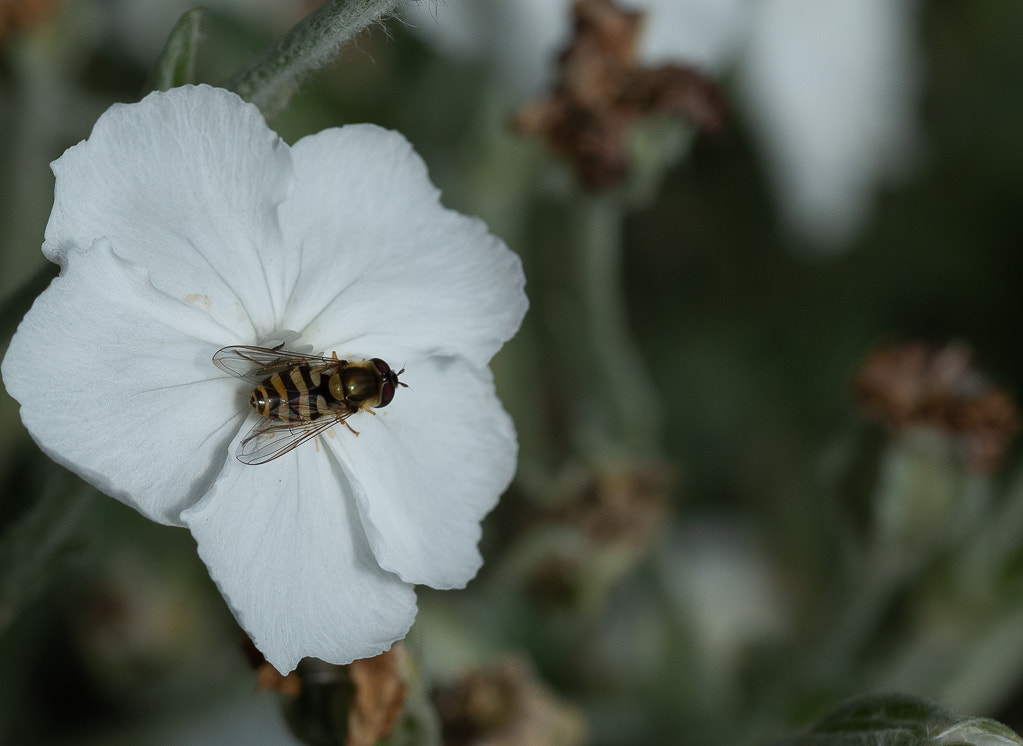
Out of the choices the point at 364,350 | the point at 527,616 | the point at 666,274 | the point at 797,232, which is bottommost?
the point at 527,616

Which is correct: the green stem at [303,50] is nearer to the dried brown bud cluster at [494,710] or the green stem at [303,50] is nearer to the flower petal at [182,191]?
the flower petal at [182,191]

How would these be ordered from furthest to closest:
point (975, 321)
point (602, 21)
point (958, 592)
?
point (975, 321)
point (958, 592)
point (602, 21)

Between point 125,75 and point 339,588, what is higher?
point 125,75

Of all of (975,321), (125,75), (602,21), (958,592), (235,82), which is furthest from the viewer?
(975,321)

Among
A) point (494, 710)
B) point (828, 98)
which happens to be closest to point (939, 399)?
point (494, 710)

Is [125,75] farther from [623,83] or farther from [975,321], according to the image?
[975,321]

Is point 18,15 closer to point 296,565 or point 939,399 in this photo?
point 296,565

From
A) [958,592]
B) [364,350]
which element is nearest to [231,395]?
[364,350]
